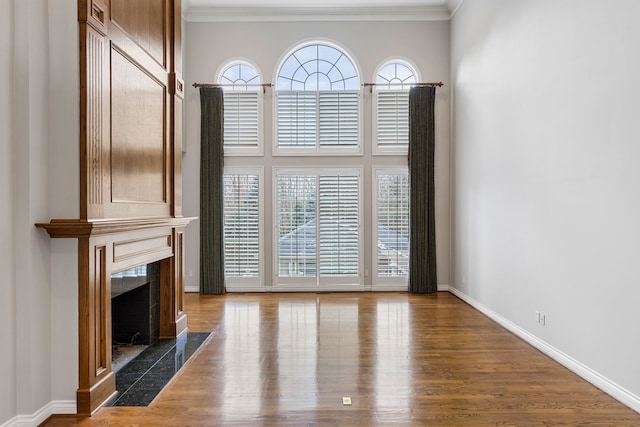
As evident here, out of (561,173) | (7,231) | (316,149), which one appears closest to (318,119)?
(316,149)

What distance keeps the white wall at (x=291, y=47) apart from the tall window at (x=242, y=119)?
14 cm

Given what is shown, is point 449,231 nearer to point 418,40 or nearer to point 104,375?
point 418,40

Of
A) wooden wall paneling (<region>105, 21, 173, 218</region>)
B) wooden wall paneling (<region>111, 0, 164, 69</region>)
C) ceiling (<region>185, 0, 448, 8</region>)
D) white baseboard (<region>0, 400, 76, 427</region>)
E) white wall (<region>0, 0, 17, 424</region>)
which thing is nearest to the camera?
white wall (<region>0, 0, 17, 424</region>)

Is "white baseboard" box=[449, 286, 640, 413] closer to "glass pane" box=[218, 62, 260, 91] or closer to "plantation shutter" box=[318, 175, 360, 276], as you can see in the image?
"plantation shutter" box=[318, 175, 360, 276]

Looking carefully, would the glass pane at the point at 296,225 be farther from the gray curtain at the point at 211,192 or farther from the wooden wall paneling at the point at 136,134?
the wooden wall paneling at the point at 136,134

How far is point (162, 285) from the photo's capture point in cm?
431

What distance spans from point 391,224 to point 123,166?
174 inches

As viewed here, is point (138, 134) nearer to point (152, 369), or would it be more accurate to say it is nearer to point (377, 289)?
point (152, 369)

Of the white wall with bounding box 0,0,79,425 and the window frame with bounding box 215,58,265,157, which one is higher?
the window frame with bounding box 215,58,265,157

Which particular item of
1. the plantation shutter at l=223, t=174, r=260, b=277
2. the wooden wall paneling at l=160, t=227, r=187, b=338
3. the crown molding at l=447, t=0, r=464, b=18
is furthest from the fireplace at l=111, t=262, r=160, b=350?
the crown molding at l=447, t=0, r=464, b=18

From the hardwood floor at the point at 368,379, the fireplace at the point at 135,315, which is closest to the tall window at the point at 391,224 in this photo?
the hardwood floor at the point at 368,379

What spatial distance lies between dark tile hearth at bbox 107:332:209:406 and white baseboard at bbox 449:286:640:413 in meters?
3.28

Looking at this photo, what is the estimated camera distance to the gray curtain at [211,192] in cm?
654

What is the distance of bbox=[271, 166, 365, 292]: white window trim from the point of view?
6.70 meters
